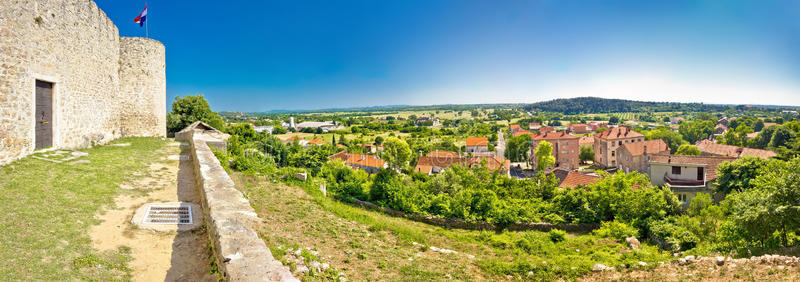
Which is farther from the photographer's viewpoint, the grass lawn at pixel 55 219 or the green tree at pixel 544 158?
the green tree at pixel 544 158

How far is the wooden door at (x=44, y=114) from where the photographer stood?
31.4 feet

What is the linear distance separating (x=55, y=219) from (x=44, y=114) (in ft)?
23.2

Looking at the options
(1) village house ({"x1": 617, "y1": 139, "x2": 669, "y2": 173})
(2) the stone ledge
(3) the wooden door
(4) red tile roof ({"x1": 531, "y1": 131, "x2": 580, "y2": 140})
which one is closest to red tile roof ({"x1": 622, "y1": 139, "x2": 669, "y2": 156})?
(1) village house ({"x1": 617, "y1": 139, "x2": 669, "y2": 173})

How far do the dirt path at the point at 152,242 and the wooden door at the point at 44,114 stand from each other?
4.54 m

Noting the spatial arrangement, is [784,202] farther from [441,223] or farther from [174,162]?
[174,162]

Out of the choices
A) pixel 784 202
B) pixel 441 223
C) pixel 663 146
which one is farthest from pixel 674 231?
pixel 663 146

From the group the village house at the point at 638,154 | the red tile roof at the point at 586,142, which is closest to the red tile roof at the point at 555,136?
the red tile roof at the point at 586,142

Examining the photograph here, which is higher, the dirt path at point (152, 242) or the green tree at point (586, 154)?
the dirt path at point (152, 242)

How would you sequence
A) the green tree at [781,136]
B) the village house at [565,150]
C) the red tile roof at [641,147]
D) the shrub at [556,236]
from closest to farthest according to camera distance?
the shrub at [556,236], the red tile roof at [641,147], the green tree at [781,136], the village house at [565,150]

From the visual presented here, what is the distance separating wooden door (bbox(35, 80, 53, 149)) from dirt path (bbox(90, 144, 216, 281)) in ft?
14.9

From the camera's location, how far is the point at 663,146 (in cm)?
4969

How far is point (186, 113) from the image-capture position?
23906 mm

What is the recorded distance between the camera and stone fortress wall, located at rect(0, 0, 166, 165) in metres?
8.23

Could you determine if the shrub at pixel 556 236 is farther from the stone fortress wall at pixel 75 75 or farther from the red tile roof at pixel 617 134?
the red tile roof at pixel 617 134
